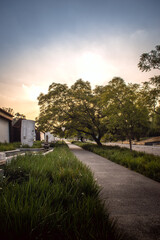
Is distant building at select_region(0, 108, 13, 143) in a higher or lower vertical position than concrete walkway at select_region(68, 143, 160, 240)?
higher

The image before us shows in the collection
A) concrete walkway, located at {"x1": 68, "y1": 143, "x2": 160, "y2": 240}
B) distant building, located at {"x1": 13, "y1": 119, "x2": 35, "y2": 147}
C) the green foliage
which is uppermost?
the green foliage

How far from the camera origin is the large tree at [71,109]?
18375 millimetres

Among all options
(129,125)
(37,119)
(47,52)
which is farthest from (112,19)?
(37,119)

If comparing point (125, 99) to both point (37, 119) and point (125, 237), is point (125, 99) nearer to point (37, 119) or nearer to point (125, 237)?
point (125, 237)

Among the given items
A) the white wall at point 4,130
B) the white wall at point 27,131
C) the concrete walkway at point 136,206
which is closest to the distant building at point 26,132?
the white wall at point 27,131

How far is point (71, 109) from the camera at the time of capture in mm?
18578

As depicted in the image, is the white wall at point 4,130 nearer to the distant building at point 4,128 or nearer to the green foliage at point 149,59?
the distant building at point 4,128

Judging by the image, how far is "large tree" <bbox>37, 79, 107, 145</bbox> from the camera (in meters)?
18.4

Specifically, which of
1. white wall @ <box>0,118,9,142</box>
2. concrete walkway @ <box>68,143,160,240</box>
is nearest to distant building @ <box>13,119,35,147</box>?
white wall @ <box>0,118,9,142</box>

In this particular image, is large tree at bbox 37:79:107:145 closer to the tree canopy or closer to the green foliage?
the tree canopy

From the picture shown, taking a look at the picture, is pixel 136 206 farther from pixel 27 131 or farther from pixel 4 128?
pixel 4 128

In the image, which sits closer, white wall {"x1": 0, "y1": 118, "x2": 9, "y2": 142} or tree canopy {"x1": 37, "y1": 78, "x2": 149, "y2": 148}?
white wall {"x1": 0, "y1": 118, "x2": 9, "y2": 142}

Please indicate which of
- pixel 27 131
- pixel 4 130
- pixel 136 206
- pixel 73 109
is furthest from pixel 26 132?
pixel 136 206

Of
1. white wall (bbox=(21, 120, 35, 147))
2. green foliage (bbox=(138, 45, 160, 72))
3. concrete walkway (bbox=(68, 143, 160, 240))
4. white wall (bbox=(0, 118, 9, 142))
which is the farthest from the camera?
white wall (bbox=(0, 118, 9, 142))
